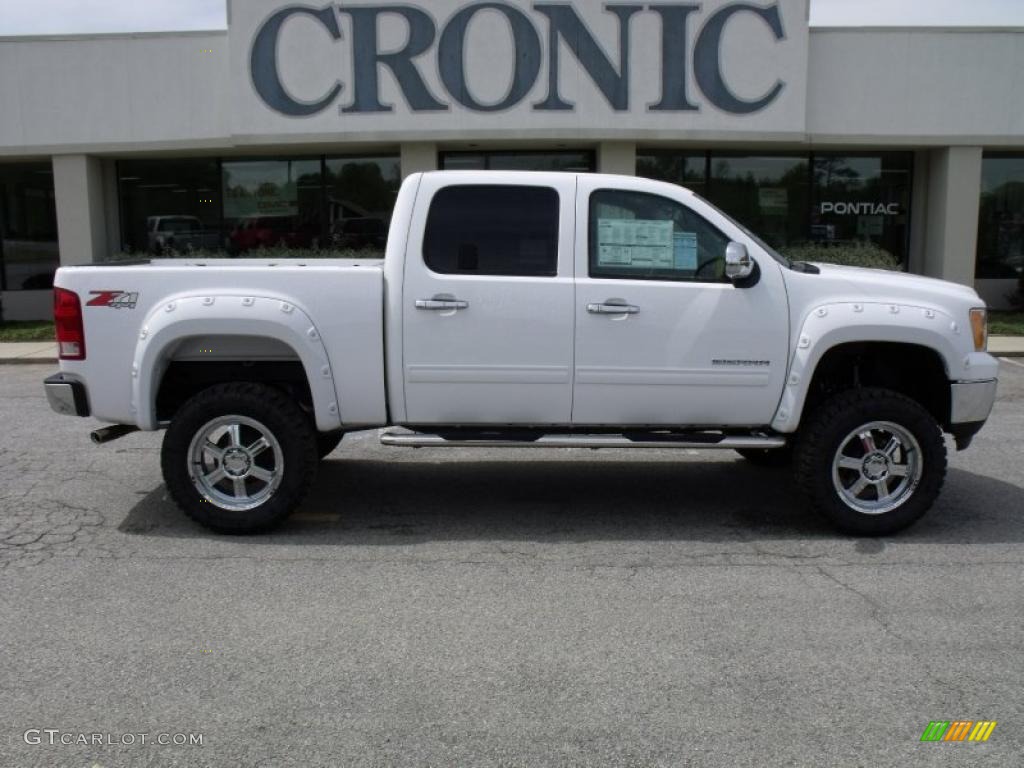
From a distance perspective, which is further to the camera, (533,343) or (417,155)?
(417,155)

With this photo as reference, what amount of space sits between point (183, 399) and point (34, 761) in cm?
320

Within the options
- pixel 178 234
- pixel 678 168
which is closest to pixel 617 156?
pixel 678 168

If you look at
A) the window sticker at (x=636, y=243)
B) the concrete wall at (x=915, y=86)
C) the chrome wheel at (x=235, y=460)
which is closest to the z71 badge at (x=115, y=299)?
the chrome wheel at (x=235, y=460)

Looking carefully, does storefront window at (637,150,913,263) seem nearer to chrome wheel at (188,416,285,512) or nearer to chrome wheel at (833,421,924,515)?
chrome wheel at (833,421,924,515)

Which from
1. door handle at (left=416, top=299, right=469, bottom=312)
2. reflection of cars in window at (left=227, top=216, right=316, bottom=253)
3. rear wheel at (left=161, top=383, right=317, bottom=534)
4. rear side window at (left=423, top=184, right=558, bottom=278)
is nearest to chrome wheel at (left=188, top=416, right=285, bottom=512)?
rear wheel at (left=161, top=383, right=317, bottom=534)

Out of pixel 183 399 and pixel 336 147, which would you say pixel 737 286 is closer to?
pixel 183 399

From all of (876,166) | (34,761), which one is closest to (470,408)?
(34,761)

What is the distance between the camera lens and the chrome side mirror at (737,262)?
539 cm

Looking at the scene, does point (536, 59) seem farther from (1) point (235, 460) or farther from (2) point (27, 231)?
(1) point (235, 460)

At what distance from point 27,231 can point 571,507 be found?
54.3 ft

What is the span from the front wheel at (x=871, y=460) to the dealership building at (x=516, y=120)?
1105 cm

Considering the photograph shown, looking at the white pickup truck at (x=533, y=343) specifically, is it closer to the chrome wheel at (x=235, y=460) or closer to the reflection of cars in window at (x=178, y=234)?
the chrome wheel at (x=235, y=460)

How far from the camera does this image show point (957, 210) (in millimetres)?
17094

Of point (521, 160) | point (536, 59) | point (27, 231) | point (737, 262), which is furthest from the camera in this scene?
point (27, 231)
